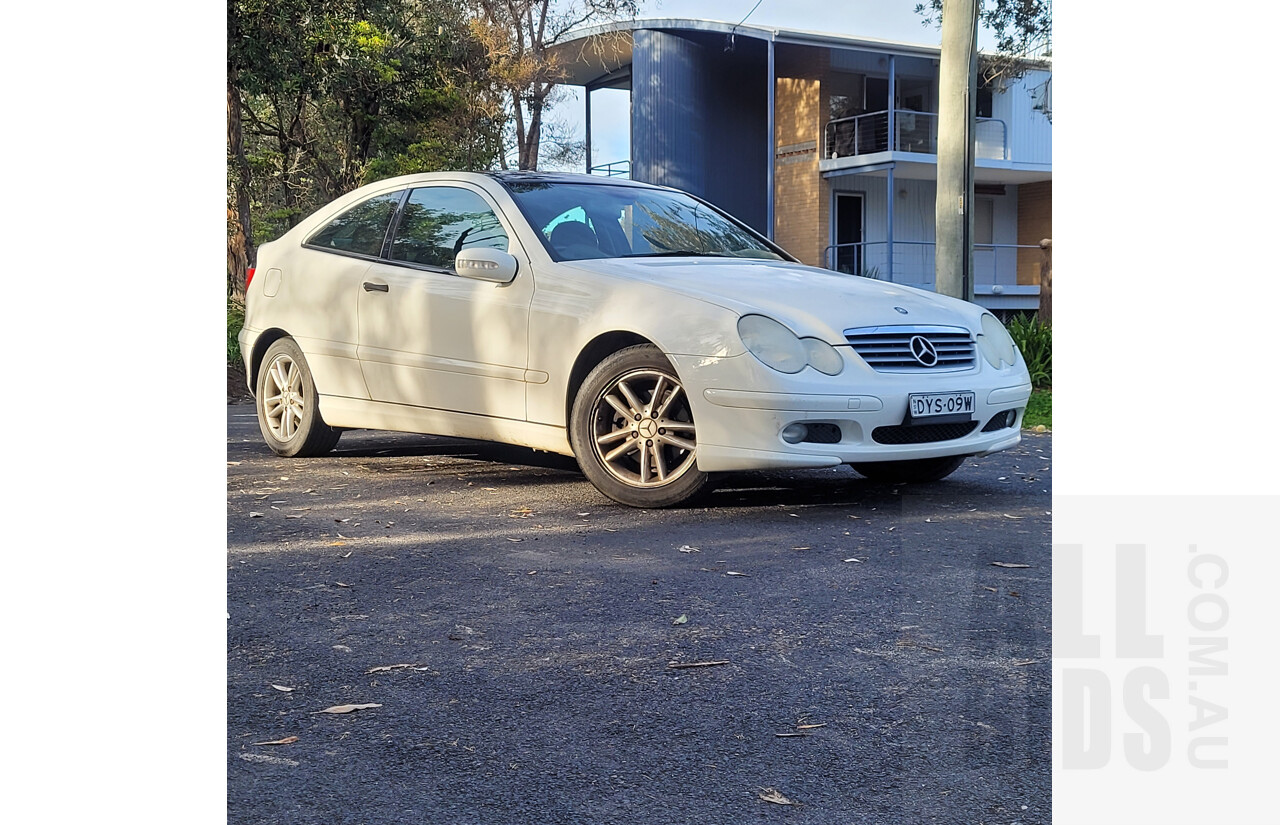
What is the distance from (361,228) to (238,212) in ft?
28.7

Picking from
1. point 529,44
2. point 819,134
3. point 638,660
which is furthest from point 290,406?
point 819,134

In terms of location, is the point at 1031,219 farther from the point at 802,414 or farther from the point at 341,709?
the point at 341,709

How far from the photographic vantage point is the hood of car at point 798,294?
462 cm

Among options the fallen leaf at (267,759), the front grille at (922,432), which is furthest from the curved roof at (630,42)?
the fallen leaf at (267,759)

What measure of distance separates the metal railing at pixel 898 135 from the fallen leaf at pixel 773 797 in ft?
54.6

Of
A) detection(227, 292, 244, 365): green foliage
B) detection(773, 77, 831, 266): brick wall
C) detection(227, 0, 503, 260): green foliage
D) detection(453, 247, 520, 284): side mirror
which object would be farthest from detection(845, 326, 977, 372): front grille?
detection(773, 77, 831, 266): brick wall

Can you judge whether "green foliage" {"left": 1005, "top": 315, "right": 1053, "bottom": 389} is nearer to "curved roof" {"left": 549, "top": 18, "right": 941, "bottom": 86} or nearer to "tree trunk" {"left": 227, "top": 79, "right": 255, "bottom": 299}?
"tree trunk" {"left": 227, "top": 79, "right": 255, "bottom": 299}

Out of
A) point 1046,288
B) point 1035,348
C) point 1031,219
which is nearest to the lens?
point 1035,348

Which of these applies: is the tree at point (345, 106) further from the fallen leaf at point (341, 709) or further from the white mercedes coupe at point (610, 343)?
the fallen leaf at point (341, 709)

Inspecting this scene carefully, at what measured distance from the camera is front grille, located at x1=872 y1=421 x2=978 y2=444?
4664mm

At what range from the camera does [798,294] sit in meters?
4.80

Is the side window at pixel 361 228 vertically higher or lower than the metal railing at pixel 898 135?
lower
